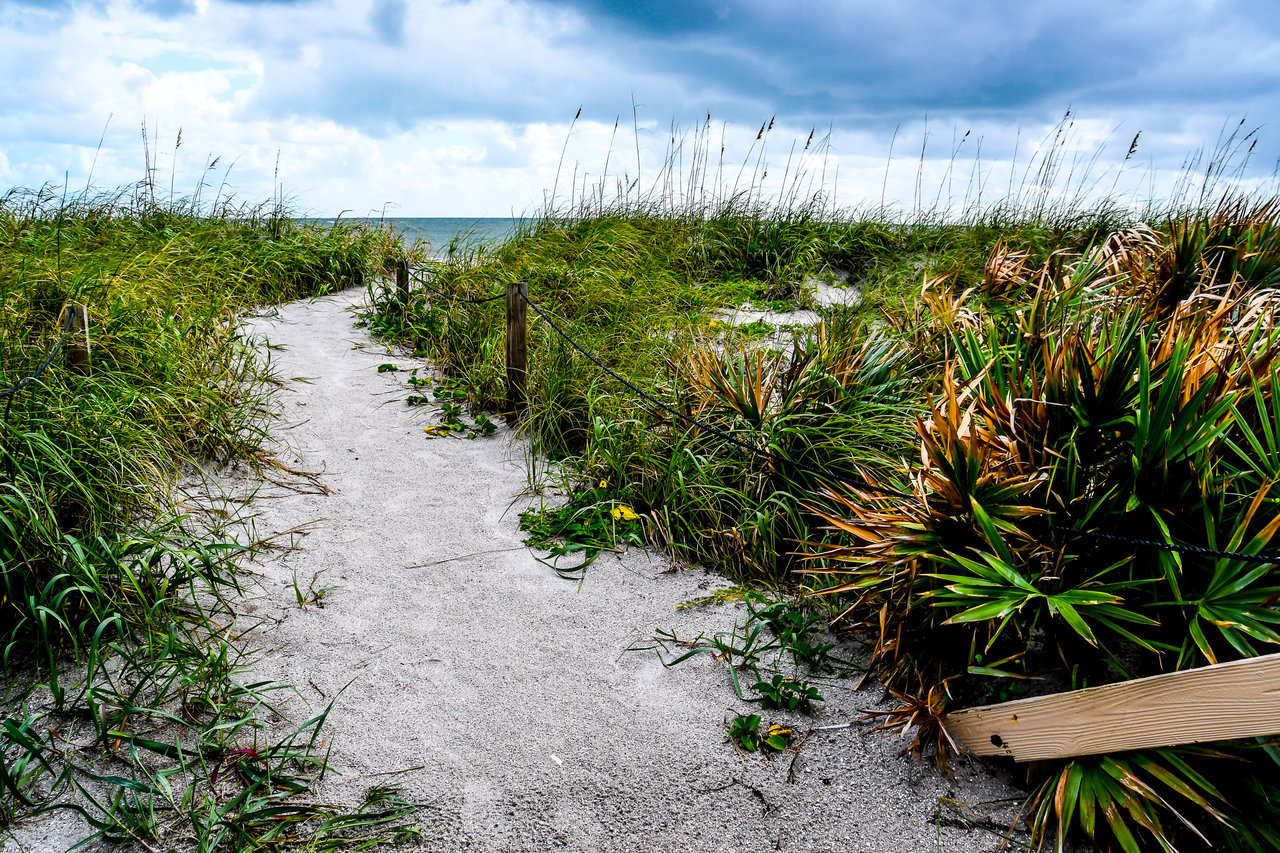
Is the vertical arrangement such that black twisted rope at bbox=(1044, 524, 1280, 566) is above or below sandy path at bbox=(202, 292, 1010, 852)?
above

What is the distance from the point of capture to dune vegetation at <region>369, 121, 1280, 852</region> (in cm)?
223

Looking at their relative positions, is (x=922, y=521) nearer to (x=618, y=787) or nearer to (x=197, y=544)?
(x=618, y=787)

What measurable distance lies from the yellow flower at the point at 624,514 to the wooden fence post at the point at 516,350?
1553mm

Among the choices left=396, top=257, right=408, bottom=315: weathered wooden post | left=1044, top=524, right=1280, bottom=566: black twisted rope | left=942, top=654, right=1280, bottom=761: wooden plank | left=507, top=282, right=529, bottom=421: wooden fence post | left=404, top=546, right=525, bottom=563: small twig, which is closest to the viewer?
left=942, top=654, right=1280, bottom=761: wooden plank

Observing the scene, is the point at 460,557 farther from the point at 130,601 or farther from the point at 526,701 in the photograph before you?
the point at 130,601

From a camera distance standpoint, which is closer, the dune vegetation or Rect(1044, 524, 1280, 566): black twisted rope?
Rect(1044, 524, 1280, 566): black twisted rope

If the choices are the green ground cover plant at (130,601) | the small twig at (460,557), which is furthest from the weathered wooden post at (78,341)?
the small twig at (460,557)

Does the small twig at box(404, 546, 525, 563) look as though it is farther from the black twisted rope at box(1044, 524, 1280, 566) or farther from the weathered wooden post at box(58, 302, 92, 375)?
the black twisted rope at box(1044, 524, 1280, 566)

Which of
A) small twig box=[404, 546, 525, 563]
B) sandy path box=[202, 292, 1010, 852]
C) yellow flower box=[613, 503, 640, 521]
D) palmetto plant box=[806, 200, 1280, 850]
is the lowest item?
sandy path box=[202, 292, 1010, 852]

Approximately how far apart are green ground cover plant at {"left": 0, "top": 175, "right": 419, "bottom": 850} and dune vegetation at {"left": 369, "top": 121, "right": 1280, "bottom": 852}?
5.12ft

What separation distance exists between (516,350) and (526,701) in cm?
293

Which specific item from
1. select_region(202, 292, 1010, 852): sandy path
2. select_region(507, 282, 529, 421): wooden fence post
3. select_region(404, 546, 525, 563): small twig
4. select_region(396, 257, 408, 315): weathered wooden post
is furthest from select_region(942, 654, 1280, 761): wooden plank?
select_region(396, 257, 408, 315): weathered wooden post

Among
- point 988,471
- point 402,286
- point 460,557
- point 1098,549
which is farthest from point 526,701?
point 402,286

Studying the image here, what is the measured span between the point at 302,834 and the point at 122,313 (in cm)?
362
